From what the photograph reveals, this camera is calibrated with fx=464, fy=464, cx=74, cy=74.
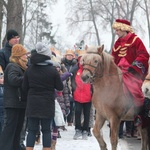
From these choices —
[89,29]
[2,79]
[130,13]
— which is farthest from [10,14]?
[89,29]

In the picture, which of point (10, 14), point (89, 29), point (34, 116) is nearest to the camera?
point (34, 116)

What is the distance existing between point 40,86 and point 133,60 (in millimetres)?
1876

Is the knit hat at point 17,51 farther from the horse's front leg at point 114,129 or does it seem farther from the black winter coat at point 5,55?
the horse's front leg at point 114,129

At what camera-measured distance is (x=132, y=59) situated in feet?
27.7

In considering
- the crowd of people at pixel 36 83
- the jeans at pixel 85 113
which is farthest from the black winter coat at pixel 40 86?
the jeans at pixel 85 113

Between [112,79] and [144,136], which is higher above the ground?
[112,79]

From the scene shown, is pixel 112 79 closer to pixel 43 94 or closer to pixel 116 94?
pixel 116 94

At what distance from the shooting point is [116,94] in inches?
322

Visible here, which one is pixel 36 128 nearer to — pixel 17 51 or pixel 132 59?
pixel 17 51

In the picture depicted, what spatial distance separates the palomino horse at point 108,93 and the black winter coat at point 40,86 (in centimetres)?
64

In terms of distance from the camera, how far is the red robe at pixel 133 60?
815cm

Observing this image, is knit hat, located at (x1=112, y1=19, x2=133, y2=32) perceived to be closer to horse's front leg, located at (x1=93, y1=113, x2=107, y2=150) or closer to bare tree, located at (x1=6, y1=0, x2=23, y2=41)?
horse's front leg, located at (x1=93, y1=113, x2=107, y2=150)

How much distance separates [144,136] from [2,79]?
2943 mm

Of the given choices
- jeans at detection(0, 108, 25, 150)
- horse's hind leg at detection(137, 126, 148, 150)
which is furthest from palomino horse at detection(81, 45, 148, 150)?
jeans at detection(0, 108, 25, 150)
